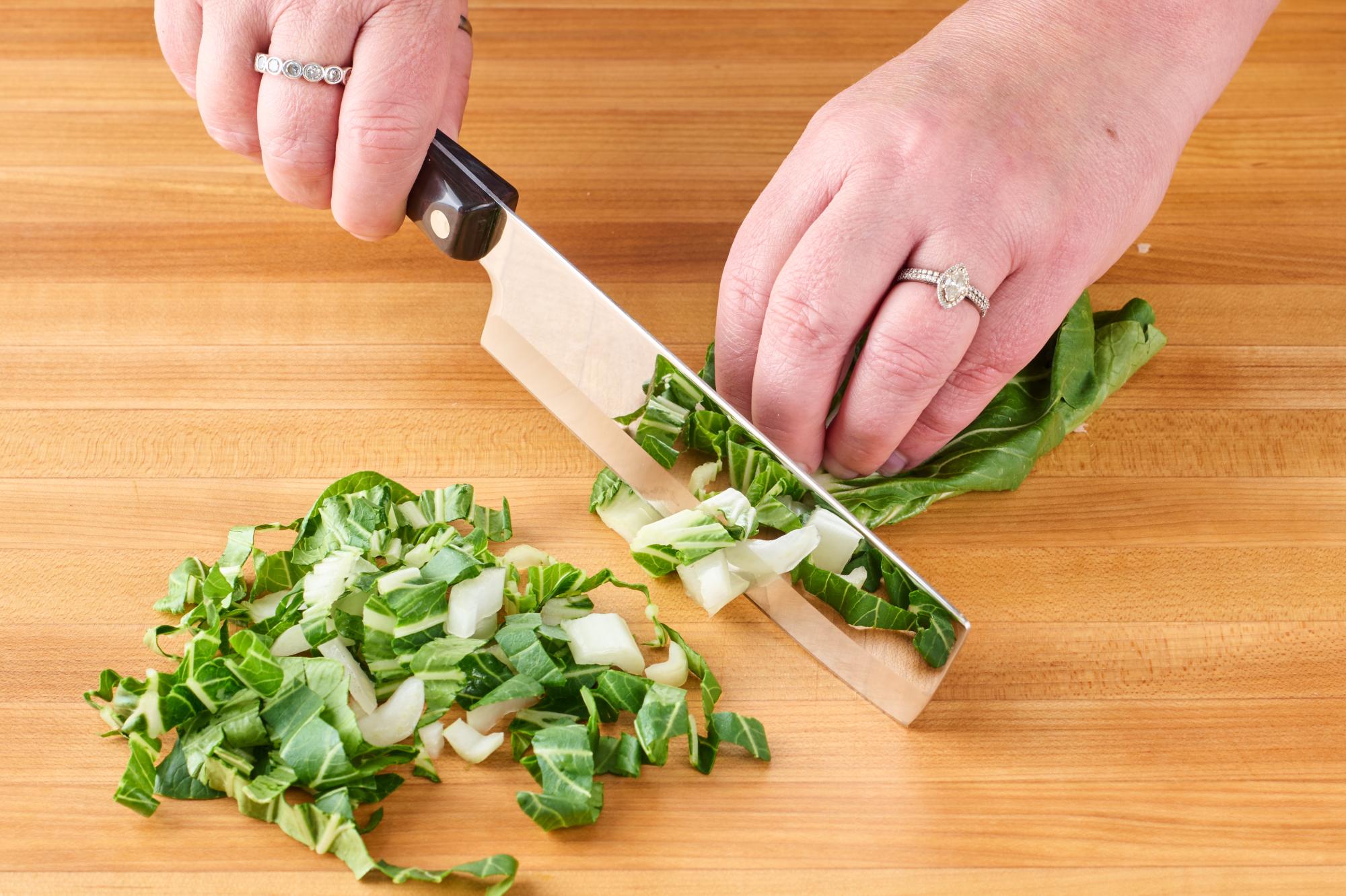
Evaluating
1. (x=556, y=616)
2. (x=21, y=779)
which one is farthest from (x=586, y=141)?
(x=21, y=779)

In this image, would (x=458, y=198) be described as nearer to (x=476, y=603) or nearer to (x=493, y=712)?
(x=476, y=603)

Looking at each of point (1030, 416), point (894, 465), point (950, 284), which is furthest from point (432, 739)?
point (1030, 416)

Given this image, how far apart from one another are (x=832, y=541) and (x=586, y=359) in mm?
457

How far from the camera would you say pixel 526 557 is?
160 centimetres

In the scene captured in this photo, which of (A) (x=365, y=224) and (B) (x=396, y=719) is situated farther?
(A) (x=365, y=224)

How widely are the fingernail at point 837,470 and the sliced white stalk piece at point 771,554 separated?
18cm

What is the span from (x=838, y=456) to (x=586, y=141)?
0.90 meters

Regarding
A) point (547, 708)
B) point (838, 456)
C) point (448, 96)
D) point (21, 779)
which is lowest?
point (21, 779)

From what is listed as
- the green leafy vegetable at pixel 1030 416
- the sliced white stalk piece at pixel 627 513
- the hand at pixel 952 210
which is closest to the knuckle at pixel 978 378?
the hand at pixel 952 210

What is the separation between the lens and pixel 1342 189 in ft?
7.09

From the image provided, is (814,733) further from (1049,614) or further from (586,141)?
(586,141)

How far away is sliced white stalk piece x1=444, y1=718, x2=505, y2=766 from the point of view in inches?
55.6

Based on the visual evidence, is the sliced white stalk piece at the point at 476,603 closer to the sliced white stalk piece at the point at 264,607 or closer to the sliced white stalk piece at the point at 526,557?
the sliced white stalk piece at the point at 526,557

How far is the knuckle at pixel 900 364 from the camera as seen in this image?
150 centimetres
